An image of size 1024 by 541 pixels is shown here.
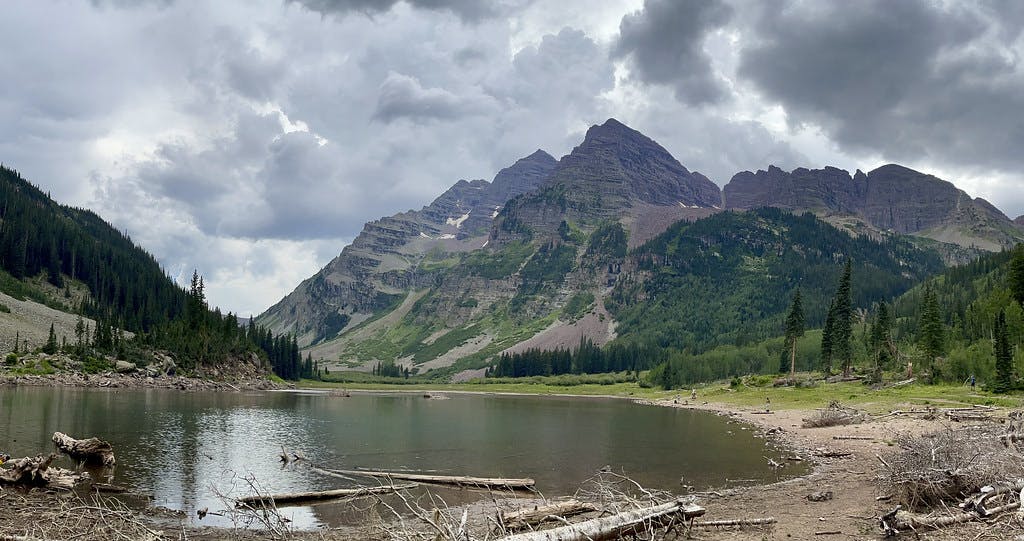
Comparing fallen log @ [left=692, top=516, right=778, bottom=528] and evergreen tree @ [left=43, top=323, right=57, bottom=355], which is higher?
evergreen tree @ [left=43, top=323, right=57, bottom=355]

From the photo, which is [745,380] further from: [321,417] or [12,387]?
[12,387]

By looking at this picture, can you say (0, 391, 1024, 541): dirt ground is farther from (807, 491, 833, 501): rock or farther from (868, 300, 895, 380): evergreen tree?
(868, 300, 895, 380): evergreen tree

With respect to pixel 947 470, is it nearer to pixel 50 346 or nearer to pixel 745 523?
pixel 745 523

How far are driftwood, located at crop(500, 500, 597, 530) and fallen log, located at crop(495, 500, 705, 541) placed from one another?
257 cm

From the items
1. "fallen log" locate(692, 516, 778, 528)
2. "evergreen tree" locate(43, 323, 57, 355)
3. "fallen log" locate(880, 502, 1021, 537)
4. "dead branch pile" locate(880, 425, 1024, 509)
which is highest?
"evergreen tree" locate(43, 323, 57, 355)

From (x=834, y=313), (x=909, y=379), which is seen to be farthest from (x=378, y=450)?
(x=834, y=313)

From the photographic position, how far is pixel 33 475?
26422 millimetres

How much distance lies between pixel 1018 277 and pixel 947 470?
97918 mm

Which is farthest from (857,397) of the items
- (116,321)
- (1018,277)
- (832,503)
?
(116,321)

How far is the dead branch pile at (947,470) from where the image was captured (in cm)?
1812

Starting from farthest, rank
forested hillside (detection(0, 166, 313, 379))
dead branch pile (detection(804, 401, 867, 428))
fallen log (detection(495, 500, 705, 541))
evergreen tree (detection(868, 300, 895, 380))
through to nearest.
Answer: forested hillside (detection(0, 166, 313, 379))
evergreen tree (detection(868, 300, 895, 380))
dead branch pile (detection(804, 401, 867, 428))
fallen log (detection(495, 500, 705, 541))

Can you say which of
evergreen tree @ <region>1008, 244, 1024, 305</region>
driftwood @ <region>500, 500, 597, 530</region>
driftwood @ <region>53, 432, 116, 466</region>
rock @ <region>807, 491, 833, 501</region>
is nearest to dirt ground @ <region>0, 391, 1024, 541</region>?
rock @ <region>807, 491, 833, 501</region>

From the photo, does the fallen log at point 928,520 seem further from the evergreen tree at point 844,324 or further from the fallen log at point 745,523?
the evergreen tree at point 844,324

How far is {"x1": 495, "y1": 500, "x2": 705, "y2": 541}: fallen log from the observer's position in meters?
12.9
